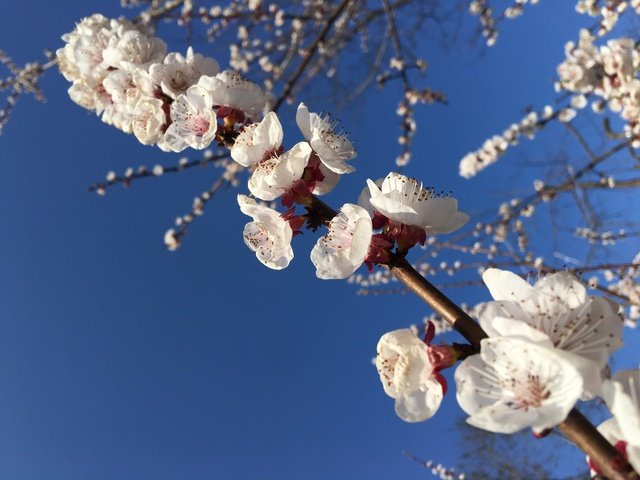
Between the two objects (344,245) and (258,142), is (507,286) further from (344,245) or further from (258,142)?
(258,142)

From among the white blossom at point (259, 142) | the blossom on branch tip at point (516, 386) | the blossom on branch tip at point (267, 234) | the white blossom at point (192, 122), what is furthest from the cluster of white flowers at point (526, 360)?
the white blossom at point (192, 122)

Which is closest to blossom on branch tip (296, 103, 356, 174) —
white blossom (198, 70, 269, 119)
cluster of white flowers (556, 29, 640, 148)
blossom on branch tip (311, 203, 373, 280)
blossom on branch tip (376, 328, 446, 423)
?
blossom on branch tip (311, 203, 373, 280)

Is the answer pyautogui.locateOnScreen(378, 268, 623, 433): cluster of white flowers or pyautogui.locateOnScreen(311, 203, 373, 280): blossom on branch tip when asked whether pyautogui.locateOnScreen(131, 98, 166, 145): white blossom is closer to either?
pyautogui.locateOnScreen(311, 203, 373, 280): blossom on branch tip

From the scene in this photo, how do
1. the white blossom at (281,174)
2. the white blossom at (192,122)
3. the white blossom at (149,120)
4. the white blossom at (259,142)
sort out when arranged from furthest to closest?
the white blossom at (149,120) → the white blossom at (192,122) → the white blossom at (259,142) → the white blossom at (281,174)

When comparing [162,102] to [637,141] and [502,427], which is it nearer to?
[502,427]

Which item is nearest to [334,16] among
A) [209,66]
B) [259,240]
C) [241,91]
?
[209,66]

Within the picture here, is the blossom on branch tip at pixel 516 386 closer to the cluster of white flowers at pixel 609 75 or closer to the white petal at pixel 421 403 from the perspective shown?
the white petal at pixel 421 403
